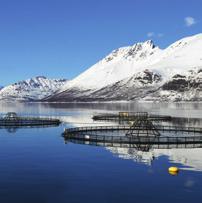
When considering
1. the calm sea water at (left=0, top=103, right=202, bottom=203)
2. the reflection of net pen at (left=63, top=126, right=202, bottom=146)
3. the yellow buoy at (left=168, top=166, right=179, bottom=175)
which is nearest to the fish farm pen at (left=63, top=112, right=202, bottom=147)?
the reflection of net pen at (left=63, top=126, right=202, bottom=146)

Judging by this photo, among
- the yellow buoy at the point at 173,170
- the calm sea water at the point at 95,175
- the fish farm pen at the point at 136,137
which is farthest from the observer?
the fish farm pen at the point at 136,137

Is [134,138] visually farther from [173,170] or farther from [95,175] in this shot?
[95,175]

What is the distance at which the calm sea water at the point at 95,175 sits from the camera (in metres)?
55.9

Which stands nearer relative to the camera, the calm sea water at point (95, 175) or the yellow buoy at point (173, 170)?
the calm sea water at point (95, 175)

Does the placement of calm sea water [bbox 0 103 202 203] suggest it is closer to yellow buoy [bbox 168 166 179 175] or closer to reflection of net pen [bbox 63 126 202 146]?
yellow buoy [bbox 168 166 179 175]

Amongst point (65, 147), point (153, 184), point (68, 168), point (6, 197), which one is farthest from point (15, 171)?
point (65, 147)

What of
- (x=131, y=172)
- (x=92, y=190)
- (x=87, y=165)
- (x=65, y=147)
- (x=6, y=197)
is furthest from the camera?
(x=65, y=147)

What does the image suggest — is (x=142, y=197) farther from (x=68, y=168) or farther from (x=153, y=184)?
(x=68, y=168)

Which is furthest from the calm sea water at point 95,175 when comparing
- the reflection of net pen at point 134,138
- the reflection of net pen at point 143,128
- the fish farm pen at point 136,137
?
the reflection of net pen at point 143,128

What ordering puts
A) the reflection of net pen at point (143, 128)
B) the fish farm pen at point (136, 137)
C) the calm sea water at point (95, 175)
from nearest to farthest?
1. the calm sea water at point (95, 175)
2. the fish farm pen at point (136, 137)
3. the reflection of net pen at point (143, 128)

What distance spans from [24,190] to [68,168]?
1639 centimetres

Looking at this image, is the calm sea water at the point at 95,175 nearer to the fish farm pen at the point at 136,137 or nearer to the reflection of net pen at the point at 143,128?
→ the fish farm pen at the point at 136,137

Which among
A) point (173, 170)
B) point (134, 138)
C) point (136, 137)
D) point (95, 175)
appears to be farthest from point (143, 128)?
point (95, 175)

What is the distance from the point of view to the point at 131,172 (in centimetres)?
7050
